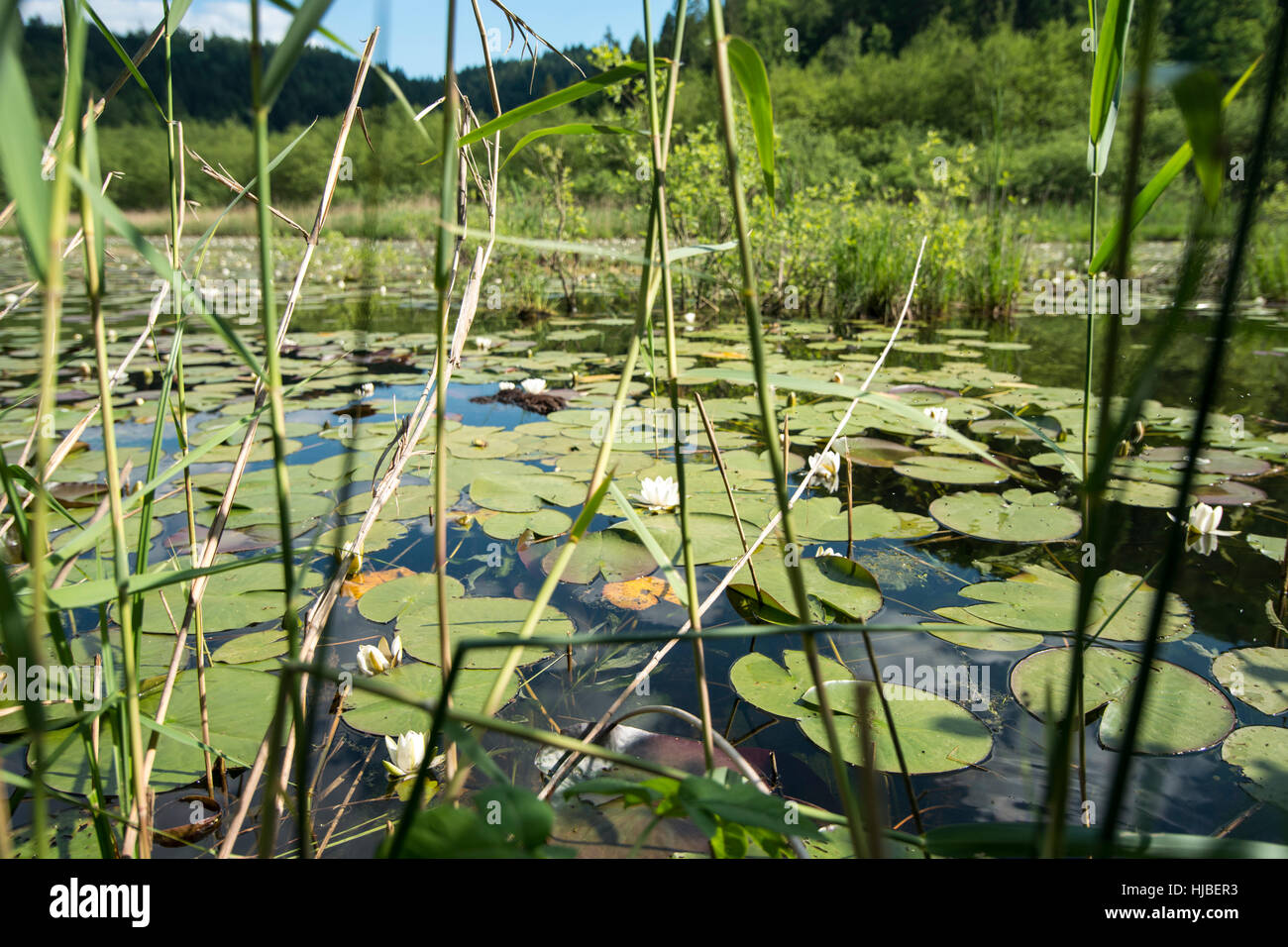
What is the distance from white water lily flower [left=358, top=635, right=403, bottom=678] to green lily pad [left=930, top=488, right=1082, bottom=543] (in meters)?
1.11

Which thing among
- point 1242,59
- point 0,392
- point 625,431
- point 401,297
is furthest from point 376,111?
point 1242,59

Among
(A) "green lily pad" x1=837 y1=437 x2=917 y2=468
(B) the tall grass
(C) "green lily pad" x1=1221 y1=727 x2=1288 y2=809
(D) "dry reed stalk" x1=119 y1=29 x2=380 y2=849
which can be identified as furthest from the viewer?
(A) "green lily pad" x1=837 y1=437 x2=917 y2=468

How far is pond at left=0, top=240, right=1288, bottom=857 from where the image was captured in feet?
2.54

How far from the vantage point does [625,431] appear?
2.33 metres

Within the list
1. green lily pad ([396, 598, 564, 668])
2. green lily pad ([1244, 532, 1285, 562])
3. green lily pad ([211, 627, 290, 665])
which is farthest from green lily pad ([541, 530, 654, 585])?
green lily pad ([1244, 532, 1285, 562])

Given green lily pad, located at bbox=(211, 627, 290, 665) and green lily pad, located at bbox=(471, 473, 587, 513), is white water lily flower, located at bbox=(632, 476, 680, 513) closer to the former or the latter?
green lily pad, located at bbox=(471, 473, 587, 513)

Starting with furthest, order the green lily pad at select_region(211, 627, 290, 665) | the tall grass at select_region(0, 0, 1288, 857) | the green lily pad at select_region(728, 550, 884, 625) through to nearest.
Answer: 1. the green lily pad at select_region(728, 550, 884, 625)
2. the green lily pad at select_region(211, 627, 290, 665)
3. the tall grass at select_region(0, 0, 1288, 857)

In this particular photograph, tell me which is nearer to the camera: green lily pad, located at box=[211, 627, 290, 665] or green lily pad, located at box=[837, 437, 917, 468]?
green lily pad, located at box=[211, 627, 290, 665]

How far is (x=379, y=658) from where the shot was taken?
977mm

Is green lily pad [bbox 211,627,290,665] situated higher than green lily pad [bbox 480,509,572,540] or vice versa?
green lily pad [bbox 480,509,572,540]

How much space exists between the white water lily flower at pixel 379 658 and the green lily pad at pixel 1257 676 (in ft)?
3.77

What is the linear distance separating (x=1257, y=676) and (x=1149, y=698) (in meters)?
0.29

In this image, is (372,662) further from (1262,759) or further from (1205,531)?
(1205,531)
